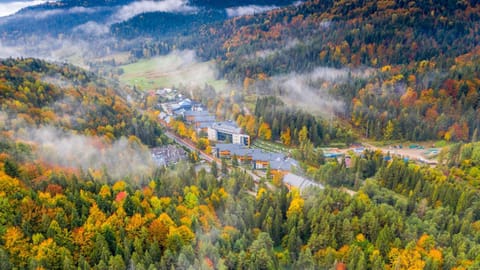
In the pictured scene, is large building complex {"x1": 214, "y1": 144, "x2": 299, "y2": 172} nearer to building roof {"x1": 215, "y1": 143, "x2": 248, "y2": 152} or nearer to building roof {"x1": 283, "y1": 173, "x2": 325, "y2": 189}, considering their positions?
building roof {"x1": 215, "y1": 143, "x2": 248, "y2": 152}

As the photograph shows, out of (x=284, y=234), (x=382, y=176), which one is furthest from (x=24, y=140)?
(x=382, y=176)

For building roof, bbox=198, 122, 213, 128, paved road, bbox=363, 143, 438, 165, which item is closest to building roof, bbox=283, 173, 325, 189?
paved road, bbox=363, 143, 438, 165

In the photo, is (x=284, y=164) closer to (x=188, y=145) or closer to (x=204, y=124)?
(x=188, y=145)

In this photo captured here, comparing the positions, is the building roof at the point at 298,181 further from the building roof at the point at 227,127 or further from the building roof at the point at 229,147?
the building roof at the point at 227,127

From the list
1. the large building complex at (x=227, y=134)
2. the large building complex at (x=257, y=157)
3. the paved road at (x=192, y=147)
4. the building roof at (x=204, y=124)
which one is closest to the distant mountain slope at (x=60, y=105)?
the paved road at (x=192, y=147)

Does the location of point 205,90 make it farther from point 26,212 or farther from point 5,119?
point 26,212
